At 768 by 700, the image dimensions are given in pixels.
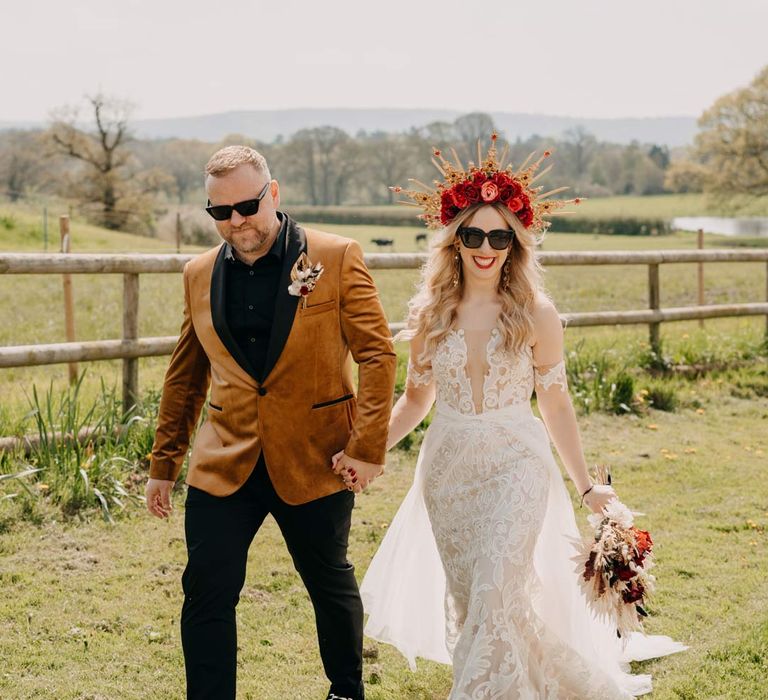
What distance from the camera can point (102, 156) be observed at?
55.3 metres

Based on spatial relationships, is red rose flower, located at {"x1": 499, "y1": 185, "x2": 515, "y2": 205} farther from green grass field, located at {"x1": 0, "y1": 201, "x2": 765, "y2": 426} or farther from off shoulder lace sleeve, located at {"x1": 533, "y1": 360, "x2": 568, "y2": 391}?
green grass field, located at {"x1": 0, "y1": 201, "x2": 765, "y2": 426}

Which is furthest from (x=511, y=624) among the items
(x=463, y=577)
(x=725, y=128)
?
(x=725, y=128)

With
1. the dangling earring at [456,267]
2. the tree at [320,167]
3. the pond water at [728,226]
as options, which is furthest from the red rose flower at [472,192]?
the tree at [320,167]

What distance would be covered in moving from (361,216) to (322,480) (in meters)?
68.1

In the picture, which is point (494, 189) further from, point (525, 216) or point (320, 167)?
point (320, 167)

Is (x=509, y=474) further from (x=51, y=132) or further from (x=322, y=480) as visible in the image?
(x=51, y=132)

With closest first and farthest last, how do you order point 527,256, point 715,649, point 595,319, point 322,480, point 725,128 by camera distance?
point 322,480 → point 527,256 → point 715,649 → point 595,319 → point 725,128

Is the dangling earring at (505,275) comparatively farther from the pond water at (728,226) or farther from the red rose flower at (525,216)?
the pond water at (728,226)

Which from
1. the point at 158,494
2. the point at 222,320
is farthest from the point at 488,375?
the point at 158,494

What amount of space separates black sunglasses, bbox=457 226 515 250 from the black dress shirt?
739mm

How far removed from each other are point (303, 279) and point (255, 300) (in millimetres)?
192

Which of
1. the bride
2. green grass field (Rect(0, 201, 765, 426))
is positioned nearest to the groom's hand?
the bride

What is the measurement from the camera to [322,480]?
3.38 meters

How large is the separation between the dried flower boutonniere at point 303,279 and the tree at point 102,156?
1957 inches
